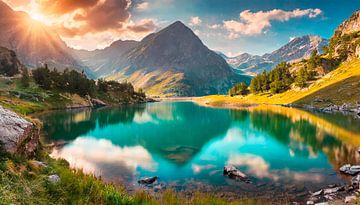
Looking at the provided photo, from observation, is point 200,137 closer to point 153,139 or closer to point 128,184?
point 153,139

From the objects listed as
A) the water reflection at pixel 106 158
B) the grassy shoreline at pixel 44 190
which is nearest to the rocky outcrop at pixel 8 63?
the water reflection at pixel 106 158

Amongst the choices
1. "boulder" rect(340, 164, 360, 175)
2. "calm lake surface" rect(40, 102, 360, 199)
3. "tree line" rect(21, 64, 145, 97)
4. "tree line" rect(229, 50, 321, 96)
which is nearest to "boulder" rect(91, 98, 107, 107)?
"tree line" rect(21, 64, 145, 97)

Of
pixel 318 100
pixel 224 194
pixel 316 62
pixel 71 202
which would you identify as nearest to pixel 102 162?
pixel 224 194

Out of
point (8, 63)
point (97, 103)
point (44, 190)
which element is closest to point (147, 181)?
point (44, 190)

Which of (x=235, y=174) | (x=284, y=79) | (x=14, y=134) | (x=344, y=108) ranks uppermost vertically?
(x=284, y=79)

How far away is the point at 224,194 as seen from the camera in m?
26.0

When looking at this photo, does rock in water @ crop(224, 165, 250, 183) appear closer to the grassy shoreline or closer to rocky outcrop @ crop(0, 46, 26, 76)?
the grassy shoreline

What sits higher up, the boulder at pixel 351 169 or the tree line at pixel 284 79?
the tree line at pixel 284 79

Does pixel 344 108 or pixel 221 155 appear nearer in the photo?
pixel 221 155

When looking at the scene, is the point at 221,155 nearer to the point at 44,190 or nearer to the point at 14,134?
the point at 14,134

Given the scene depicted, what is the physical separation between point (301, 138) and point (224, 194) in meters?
37.9

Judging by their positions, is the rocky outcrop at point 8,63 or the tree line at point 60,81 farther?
the rocky outcrop at point 8,63

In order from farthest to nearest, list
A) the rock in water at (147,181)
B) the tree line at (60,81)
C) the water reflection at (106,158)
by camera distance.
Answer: the tree line at (60,81)
the water reflection at (106,158)
the rock in water at (147,181)

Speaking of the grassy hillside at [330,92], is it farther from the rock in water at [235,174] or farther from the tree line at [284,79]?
the rock in water at [235,174]
